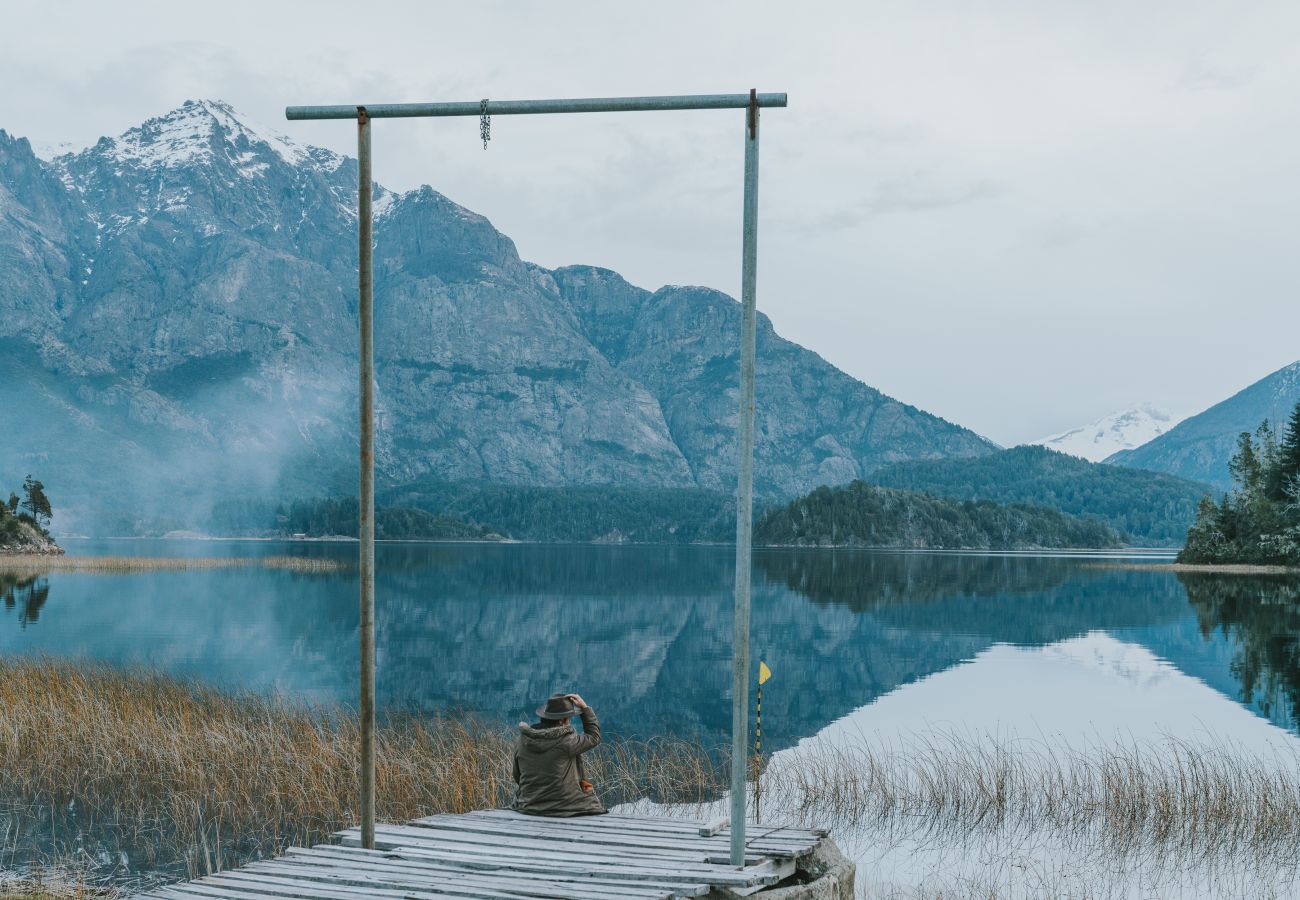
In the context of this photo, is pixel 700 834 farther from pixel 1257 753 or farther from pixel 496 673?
pixel 496 673

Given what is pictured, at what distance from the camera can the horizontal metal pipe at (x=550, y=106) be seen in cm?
1170

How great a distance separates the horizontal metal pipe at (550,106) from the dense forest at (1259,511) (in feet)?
375

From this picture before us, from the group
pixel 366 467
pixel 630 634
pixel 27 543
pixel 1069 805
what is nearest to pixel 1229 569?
pixel 630 634

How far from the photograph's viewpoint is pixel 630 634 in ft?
211

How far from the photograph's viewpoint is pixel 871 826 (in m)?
21.2

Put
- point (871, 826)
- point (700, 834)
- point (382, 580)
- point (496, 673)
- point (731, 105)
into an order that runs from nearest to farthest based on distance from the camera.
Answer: point (731, 105) < point (700, 834) < point (871, 826) < point (496, 673) < point (382, 580)

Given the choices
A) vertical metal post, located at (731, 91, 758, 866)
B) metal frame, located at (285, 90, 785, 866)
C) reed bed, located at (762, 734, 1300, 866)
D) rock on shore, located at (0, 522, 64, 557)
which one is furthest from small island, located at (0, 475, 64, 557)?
vertical metal post, located at (731, 91, 758, 866)

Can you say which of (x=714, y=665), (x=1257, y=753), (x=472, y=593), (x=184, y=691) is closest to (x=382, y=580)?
(x=472, y=593)

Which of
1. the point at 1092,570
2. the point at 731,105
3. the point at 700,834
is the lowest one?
the point at 1092,570

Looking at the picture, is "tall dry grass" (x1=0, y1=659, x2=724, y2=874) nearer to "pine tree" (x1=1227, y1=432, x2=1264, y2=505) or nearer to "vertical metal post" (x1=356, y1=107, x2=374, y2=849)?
"vertical metal post" (x1=356, y1=107, x2=374, y2=849)

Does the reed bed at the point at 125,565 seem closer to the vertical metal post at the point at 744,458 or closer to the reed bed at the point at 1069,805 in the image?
the reed bed at the point at 1069,805

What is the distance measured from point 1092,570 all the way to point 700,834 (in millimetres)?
149050

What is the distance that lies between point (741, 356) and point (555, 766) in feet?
20.1

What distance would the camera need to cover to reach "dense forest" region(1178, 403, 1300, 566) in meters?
114
